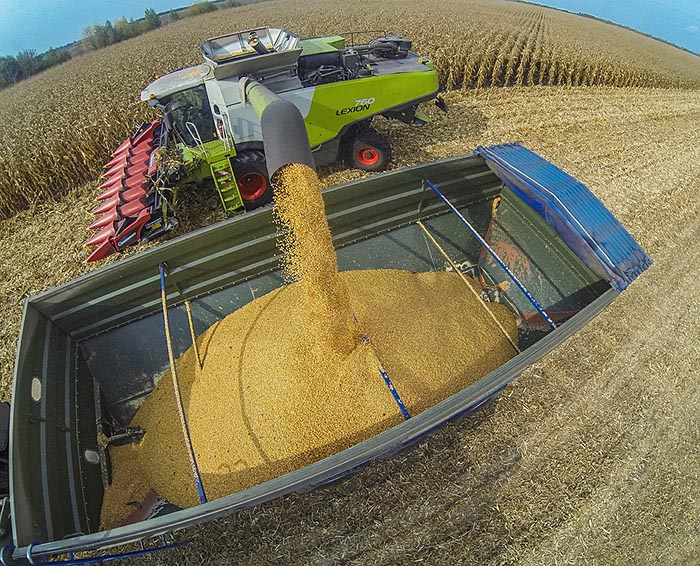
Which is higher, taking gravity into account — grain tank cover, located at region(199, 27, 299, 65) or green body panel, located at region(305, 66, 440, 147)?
grain tank cover, located at region(199, 27, 299, 65)

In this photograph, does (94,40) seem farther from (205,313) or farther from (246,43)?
(205,313)

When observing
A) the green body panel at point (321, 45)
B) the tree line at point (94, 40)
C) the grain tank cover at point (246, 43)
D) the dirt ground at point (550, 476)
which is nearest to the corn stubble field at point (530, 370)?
the dirt ground at point (550, 476)

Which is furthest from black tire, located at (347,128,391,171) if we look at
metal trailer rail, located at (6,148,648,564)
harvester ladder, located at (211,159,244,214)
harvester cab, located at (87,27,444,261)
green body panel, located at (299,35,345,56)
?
metal trailer rail, located at (6,148,648,564)

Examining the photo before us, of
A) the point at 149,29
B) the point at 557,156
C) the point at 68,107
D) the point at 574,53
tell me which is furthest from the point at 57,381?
the point at 149,29

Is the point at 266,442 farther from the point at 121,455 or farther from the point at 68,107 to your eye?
the point at 68,107

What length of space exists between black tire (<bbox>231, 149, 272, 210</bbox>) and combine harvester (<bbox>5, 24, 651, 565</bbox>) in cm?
206

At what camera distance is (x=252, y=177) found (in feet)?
18.7

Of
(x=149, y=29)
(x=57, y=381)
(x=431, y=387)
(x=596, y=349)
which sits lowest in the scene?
(x=596, y=349)

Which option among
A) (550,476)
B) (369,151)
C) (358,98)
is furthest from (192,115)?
(550,476)

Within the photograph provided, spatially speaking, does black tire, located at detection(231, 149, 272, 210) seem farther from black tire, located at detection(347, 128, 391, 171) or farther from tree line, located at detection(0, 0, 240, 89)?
tree line, located at detection(0, 0, 240, 89)

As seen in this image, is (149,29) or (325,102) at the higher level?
(149,29)

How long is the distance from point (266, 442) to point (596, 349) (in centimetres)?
333

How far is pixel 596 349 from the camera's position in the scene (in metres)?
4.20

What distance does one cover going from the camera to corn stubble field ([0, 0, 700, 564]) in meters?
3.00
